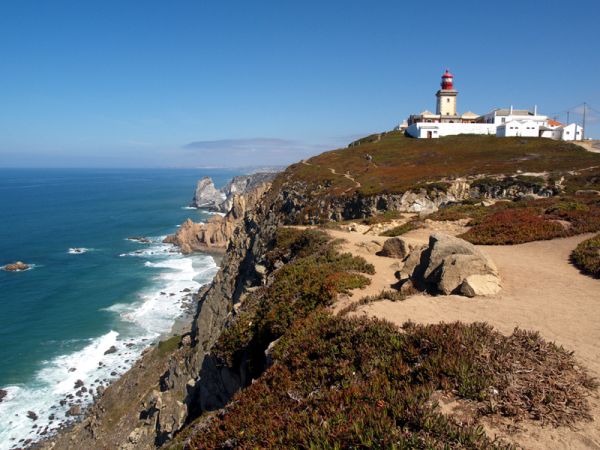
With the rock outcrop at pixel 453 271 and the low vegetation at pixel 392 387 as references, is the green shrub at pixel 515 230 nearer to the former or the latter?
the rock outcrop at pixel 453 271

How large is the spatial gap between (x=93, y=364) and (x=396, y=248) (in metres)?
36.6

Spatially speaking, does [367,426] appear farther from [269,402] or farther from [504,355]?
[504,355]

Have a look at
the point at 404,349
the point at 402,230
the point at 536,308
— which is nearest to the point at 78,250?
the point at 402,230

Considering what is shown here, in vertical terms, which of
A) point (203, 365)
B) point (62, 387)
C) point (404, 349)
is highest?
point (404, 349)

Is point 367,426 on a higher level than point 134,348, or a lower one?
higher

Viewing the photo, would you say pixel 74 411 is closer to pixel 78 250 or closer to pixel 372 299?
pixel 372 299

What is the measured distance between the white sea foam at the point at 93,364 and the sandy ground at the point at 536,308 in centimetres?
3273

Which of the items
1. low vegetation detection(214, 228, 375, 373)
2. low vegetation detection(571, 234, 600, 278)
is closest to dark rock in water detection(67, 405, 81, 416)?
low vegetation detection(214, 228, 375, 373)

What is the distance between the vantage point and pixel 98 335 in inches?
1822

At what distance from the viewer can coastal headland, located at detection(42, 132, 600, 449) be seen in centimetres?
598

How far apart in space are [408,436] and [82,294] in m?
62.1

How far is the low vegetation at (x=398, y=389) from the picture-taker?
5.64 m

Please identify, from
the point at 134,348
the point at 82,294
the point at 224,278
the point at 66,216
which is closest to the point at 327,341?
the point at 224,278

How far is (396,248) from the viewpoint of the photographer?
1805 cm
